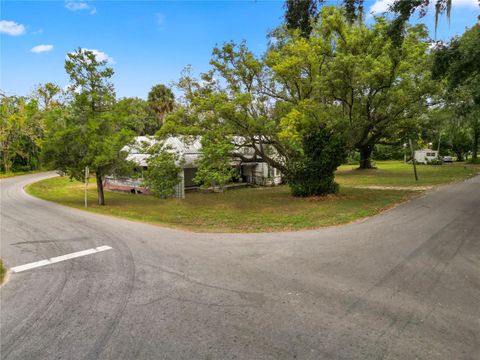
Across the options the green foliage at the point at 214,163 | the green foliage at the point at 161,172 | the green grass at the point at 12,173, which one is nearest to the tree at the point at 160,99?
the green grass at the point at 12,173

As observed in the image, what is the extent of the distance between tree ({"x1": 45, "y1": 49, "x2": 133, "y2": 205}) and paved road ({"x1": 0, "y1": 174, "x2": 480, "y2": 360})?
21.7 ft

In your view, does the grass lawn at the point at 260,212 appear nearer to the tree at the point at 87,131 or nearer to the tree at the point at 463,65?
the tree at the point at 87,131

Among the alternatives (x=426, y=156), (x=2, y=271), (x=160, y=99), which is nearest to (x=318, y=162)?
(x=2, y=271)

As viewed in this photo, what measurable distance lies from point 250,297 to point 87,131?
42.9 ft

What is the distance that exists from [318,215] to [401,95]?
7.47 meters

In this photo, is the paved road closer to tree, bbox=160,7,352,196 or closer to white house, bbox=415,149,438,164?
tree, bbox=160,7,352,196

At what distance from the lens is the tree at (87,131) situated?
14.2 m

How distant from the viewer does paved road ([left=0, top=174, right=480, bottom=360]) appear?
3.47 m

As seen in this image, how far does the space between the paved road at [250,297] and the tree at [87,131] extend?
6.61 metres

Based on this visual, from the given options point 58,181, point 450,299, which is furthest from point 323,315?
point 58,181

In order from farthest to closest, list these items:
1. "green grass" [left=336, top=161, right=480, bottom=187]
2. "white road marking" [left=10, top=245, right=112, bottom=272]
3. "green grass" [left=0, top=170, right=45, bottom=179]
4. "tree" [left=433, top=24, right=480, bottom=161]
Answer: "green grass" [left=0, top=170, right=45, bottom=179], "green grass" [left=336, top=161, right=480, bottom=187], "tree" [left=433, top=24, right=480, bottom=161], "white road marking" [left=10, top=245, right=112, bottom=272]

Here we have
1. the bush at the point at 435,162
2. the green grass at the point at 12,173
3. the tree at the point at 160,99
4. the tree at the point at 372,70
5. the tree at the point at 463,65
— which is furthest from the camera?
the tree at the point at 160,99

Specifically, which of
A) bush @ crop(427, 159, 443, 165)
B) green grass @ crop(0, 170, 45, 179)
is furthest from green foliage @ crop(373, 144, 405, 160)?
green grass @ crop(0, 170, 45, 179)

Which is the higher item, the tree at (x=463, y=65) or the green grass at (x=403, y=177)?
the tree at (x=463, y=65)
